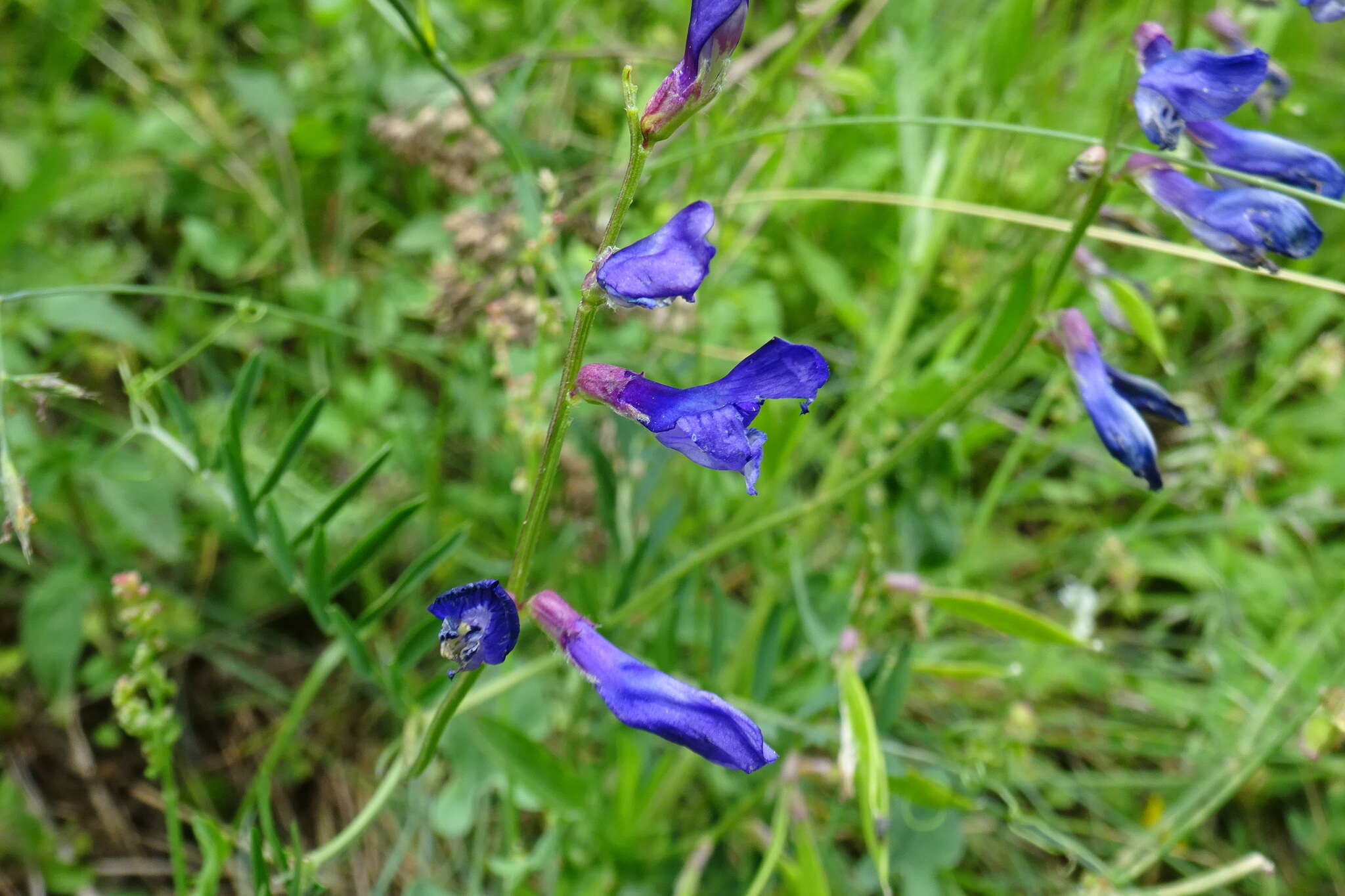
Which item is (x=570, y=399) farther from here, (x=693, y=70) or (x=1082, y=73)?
(x=1082, y=73)

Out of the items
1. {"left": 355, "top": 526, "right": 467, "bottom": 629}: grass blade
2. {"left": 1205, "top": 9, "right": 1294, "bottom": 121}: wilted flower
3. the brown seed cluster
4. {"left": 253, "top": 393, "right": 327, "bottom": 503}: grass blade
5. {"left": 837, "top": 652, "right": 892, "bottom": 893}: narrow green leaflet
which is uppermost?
the brown seed cluster

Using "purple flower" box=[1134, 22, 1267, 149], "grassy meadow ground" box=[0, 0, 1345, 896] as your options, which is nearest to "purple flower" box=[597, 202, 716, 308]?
"grassy meadow ground" box=[0, 0, 1345, 896]

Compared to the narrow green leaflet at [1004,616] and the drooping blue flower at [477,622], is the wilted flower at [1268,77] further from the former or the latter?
the drooping blue flower at [477,622]

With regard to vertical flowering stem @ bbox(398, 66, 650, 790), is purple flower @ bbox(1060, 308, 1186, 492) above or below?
below

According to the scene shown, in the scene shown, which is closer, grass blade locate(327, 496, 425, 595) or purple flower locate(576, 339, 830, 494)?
purple flower locate(576, 339, 830, 494)

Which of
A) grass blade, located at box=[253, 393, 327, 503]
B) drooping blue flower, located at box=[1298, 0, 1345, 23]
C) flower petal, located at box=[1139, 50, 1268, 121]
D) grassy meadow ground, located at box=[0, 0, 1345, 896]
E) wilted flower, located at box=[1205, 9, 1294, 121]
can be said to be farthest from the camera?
grassy meadow ground, located at box=[0, 0, 1345, 896]

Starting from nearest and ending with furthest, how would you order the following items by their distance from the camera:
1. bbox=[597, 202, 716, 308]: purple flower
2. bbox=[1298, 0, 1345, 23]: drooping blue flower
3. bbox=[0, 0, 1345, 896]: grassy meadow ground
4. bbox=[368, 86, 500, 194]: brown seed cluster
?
bbox=[597, 202, 716, 308]: purple flower, bbox=[1298, 0, 1345, 23]: drooping blue flower, bbox=[0, 0, 1345, 896]: grassy meadow ground, bbox=[368, 86, 500, 194]: brown seed cluster

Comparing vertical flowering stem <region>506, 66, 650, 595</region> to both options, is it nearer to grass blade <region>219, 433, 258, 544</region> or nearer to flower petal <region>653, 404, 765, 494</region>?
flower petal <region>653, 404, 765, 494</region>

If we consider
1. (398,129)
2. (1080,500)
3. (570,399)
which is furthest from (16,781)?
(1080,500)
